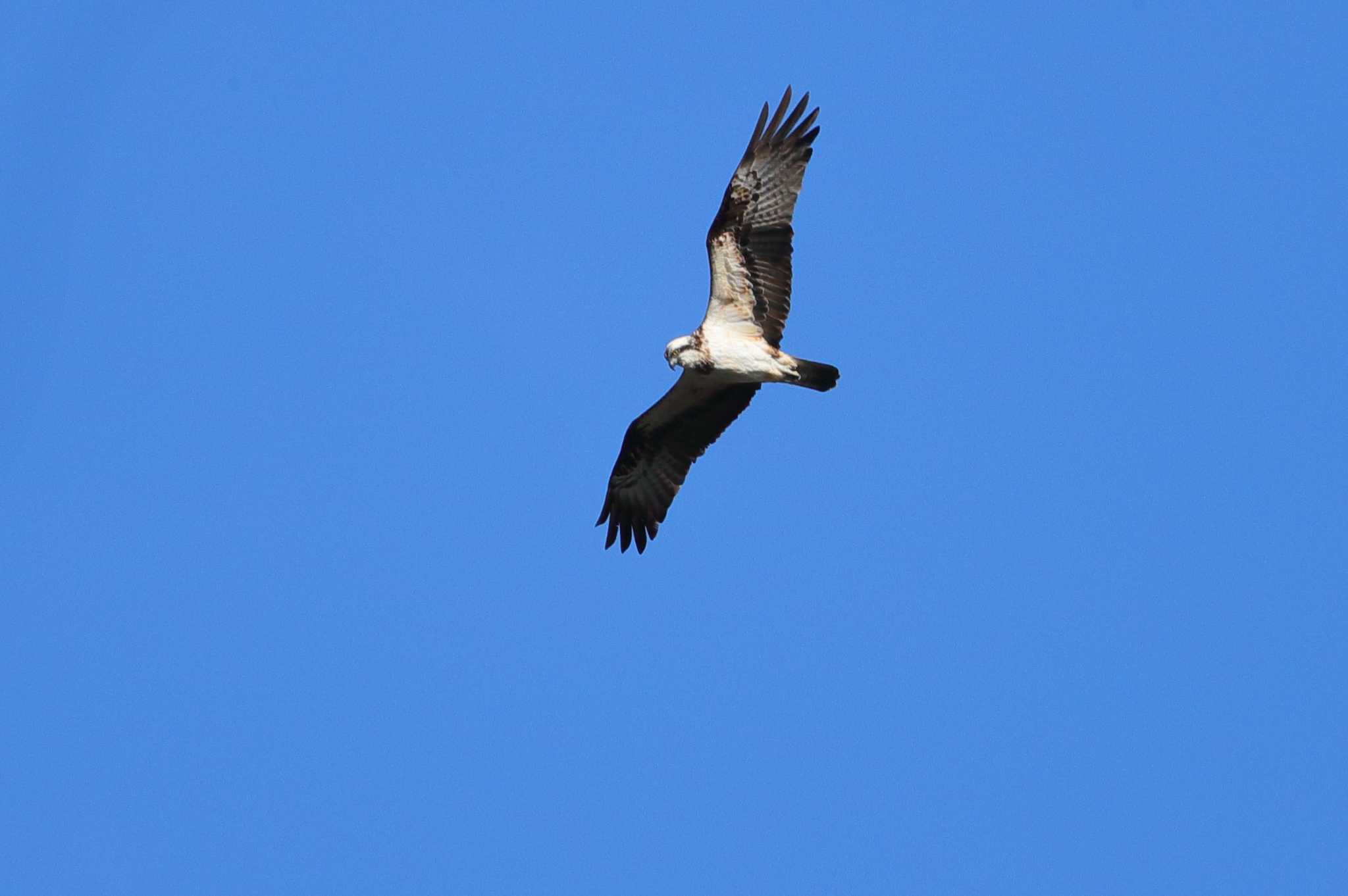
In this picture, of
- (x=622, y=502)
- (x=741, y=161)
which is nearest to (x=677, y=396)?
(x=622, y=502)

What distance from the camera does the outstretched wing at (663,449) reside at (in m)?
17.7

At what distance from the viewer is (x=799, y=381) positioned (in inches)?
660

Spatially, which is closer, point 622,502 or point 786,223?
A: point 786,223

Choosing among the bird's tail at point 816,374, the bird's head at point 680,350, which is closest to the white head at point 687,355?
the bird's head at point 680,350

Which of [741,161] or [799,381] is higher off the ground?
[741,161]

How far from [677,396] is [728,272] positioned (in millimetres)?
1707

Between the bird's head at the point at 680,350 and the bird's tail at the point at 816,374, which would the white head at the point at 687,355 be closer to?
the bird's head at the point at 680,350

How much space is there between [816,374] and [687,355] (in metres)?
1.37

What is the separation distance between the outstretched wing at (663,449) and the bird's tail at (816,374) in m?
0.98

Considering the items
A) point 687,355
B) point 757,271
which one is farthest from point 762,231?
point 687,355

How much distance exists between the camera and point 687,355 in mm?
16719

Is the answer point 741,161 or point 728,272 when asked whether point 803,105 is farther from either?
point 728,272

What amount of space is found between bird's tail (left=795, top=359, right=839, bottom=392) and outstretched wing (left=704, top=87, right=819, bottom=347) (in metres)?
0.40

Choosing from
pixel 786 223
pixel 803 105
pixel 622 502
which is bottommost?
pixel 622 502
